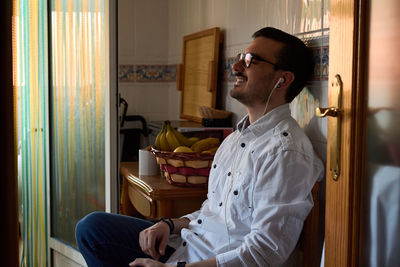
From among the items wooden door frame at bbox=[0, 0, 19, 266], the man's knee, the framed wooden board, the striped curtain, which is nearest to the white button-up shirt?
the man's knee

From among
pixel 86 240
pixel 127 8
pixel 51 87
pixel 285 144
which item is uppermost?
pixel 127 8

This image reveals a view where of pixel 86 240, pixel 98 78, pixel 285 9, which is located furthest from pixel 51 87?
pixel 285 9

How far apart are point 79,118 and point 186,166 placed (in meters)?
0.93

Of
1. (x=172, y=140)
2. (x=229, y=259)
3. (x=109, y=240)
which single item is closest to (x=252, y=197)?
(x=229, y=259)

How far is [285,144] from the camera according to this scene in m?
1.45

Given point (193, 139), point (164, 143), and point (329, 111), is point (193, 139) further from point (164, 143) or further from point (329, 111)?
point (329, 111)

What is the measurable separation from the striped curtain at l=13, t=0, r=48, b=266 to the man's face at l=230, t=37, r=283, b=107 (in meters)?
1.42

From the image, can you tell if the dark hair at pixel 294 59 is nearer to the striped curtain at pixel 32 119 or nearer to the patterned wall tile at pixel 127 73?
the striped curtain at pixel 32 119

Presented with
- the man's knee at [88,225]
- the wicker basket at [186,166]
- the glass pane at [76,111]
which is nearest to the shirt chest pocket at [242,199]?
the wicker basket at [186,166]

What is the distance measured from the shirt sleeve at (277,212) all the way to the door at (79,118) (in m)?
1.00

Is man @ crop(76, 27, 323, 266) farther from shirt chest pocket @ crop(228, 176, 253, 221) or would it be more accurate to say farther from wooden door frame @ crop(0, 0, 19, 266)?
wooden door frame @ crop(0, 0, 19, 266)

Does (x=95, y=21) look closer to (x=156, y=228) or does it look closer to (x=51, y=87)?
(x=51, y=87)

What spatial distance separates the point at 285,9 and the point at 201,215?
80 cm

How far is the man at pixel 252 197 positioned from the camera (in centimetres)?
137
